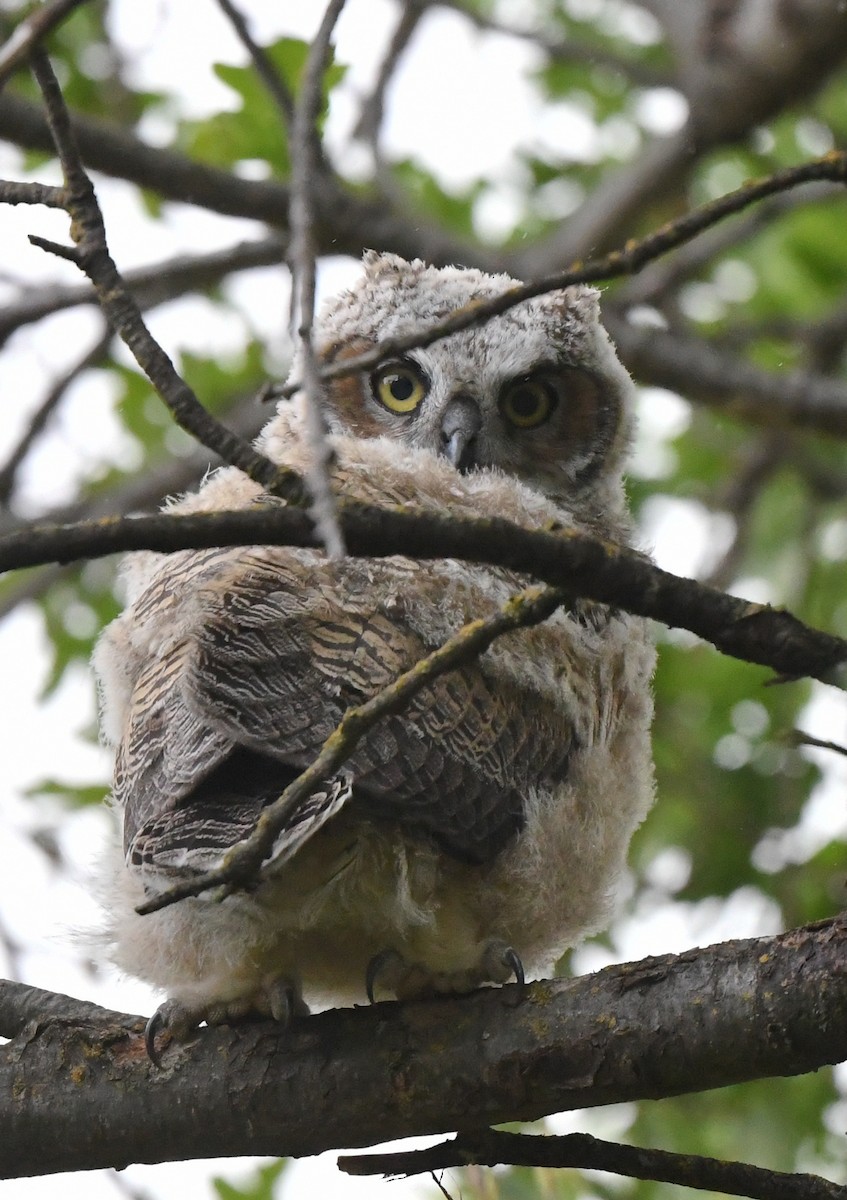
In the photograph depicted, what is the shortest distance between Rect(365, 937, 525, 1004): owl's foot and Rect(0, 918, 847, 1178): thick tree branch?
91mm

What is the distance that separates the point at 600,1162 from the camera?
210 centimetres

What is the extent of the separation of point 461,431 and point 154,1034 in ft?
4.90

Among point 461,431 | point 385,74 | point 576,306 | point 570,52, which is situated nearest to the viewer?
point 461,431

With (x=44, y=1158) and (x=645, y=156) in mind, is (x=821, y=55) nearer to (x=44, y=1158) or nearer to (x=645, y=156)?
(x=645, y=156)

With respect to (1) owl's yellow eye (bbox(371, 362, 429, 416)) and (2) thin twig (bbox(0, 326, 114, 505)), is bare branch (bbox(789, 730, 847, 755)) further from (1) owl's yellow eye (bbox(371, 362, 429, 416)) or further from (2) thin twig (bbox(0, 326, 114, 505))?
(2) thin twig (bbox(0, 326, 114, 505))

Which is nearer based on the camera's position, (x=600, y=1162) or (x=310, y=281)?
(x=310, y=281)

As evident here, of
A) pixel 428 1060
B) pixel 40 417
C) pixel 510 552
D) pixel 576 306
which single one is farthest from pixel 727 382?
pixel 510 552

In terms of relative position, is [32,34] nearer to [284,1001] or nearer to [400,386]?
[284,1001]

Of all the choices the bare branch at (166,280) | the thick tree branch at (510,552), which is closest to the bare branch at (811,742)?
the thick tree branch at (510,552)

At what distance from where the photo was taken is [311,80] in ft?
6.20

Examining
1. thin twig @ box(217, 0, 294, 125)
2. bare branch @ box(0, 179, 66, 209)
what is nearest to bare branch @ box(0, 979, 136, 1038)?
bare branch @ box(0, 179, 66, 209)

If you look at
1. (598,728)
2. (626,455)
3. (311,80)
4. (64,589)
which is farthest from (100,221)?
(64,589)

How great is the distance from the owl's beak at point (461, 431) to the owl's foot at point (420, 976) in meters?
1.17

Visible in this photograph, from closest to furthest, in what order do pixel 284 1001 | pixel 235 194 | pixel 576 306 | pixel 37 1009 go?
1. pixel 284 1001
2. pixel 37 1009
3. pixel 576 306
4. pixel 235 194
